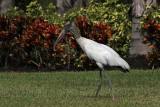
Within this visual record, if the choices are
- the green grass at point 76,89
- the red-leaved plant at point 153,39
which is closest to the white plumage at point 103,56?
the green grass at point 76,89

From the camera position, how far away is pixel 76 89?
33.1 feet

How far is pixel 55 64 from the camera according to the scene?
48.0ft

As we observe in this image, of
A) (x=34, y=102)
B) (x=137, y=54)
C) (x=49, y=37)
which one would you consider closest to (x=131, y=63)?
(x=137, y=54)

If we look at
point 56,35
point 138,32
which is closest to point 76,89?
point 56,35

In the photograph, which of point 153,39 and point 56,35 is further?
point 56,35

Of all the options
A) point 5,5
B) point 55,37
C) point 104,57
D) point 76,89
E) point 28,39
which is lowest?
point 76,89

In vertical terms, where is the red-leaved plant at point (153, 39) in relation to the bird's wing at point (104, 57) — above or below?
below

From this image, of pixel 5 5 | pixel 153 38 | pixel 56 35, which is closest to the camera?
pixel 153 38

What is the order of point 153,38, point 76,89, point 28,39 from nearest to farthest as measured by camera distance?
point 76,89 → point 153,38 → point 28,39

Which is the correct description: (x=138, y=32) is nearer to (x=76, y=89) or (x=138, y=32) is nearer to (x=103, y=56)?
(x=76, y=89)

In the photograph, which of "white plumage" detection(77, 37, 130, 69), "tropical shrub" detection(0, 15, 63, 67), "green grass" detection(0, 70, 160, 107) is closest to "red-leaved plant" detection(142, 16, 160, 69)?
"green grass" detection(0, 70, 160, 107)

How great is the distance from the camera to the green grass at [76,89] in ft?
26.5

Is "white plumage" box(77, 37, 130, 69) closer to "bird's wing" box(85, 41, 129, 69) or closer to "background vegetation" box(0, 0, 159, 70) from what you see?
"bird's wing" box(85, 41, 129, 69)

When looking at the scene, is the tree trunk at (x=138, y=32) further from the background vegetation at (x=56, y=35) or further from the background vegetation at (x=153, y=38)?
the background vegetation at (x=153, y=38)
